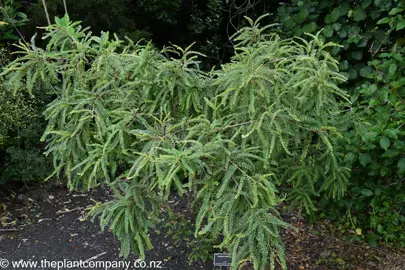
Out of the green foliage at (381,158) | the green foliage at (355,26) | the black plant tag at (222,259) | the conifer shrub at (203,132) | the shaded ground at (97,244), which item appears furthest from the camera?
the green foliage at (355,26)

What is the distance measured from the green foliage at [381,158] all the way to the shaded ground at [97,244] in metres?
0.18

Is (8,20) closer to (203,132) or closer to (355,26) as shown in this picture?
(203,132)

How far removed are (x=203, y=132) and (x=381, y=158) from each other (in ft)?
5.49

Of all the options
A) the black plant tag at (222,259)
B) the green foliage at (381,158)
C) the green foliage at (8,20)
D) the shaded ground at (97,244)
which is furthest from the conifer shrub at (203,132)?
the green foliage at (8,20)

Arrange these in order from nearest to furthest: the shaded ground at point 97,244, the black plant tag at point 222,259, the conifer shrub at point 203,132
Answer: the conifer shrub at point 203,132 → the black plant tag at point 222,259 → the shaded ground at point 97,244

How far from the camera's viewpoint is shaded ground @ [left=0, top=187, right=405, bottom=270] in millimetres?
2797

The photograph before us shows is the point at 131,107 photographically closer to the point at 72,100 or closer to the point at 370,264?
the point at 72,100

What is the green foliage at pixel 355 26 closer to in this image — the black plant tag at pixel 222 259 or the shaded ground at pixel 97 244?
the shaded ground at pixel 97 244

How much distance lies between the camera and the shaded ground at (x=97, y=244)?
280cm

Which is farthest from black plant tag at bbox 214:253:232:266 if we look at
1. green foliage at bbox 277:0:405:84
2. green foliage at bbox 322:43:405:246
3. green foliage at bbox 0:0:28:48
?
green foliage at bbox 0:0:28:48

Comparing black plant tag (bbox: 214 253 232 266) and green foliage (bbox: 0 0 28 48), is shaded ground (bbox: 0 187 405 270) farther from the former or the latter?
green foliage (bbox: 0 0 28 48)

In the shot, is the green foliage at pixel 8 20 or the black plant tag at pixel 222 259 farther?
the green foliage at pixel 8 20

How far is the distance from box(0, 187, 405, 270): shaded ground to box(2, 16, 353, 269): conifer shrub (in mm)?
959

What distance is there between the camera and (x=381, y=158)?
2.78 m
